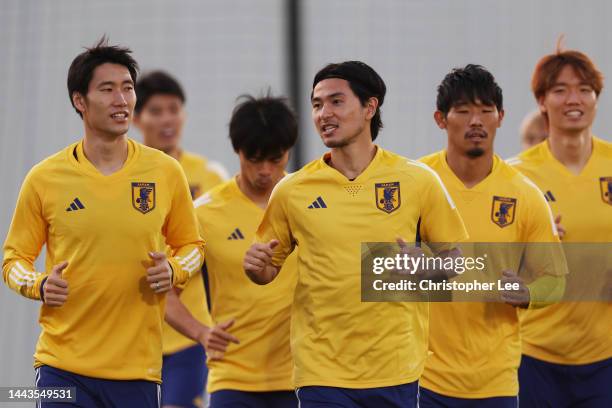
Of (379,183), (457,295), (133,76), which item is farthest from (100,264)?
(457,295)

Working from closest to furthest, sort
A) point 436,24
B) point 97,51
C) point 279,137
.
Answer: point 97,51 < point 279,137 < point 436,24

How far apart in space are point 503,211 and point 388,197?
0.93 m

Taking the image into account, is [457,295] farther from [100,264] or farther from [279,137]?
[100,264]

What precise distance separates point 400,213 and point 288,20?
672cm

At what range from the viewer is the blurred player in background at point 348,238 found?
5.40 m

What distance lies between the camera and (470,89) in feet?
20.7

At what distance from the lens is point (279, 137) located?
21.6 ft

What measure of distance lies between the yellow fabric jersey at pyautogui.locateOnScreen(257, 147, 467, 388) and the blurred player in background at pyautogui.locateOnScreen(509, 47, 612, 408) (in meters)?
1.29

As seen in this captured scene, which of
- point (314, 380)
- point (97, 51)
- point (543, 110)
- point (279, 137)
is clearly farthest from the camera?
point (543, 110)

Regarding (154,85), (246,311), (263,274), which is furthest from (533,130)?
(263,274)

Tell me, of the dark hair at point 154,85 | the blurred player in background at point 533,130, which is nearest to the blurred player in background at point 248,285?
the dark hair at point 154,85

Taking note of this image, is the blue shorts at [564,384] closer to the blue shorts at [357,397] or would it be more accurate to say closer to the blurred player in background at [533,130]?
the blue shorts at [357,397]

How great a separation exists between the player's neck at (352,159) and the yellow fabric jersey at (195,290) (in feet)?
5.37

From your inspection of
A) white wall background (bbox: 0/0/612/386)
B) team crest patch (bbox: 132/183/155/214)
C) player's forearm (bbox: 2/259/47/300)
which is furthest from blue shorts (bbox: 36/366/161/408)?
white wall background (bbox: 0/0/612/386)
